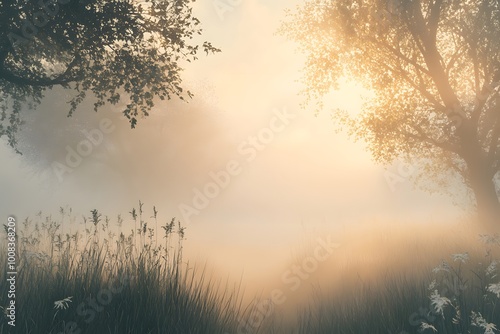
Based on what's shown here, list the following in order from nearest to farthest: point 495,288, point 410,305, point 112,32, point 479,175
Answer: point 495,288, point 410,305, point 112,32, point 479,175

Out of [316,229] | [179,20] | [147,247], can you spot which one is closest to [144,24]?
[179,20]

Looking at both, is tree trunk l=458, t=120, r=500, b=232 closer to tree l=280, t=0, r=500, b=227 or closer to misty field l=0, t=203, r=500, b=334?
tree l=280, t=0, r=500, b=227

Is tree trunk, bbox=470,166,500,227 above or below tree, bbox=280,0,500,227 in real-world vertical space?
below

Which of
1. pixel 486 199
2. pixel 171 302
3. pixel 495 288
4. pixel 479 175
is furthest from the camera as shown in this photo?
pixel 479 175

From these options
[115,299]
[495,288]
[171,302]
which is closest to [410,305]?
[495,288]

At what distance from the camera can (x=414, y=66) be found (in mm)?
20547

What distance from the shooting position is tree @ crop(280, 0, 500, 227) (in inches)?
757

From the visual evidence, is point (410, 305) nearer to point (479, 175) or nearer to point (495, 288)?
point (495, 288)

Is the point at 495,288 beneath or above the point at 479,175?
beneath

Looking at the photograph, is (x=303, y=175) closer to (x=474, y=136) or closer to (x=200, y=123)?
(x=200, y=123)

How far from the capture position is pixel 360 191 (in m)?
60.0

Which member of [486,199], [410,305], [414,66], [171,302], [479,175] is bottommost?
[171,302]

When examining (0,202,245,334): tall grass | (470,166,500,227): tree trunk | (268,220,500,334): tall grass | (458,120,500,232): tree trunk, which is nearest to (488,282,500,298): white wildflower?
(268,220,500,334): tall grass

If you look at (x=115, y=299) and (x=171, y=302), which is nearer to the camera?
(x=115, y=299)
